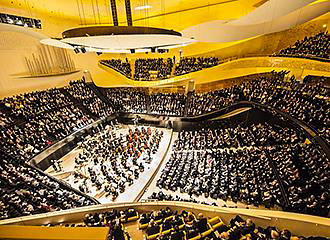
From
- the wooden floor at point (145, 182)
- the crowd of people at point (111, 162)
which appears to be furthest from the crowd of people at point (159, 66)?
the wooden floor at point (145, 182)

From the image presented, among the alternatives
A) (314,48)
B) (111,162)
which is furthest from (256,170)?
(314,48)

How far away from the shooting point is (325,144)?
598 cm

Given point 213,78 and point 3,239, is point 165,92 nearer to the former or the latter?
point 213,78

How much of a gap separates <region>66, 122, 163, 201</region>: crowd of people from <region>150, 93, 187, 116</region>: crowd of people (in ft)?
7.67

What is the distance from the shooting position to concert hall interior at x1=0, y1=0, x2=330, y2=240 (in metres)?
4.20

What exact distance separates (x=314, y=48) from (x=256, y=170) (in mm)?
9162

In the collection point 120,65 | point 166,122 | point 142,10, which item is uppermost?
point 142,10

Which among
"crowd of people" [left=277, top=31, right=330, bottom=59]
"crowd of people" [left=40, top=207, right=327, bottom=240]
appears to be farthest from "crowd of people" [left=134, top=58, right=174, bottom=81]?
"crowd of people" [left=40, top=207, right=327, bottom=240]

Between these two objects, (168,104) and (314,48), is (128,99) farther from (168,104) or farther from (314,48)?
(314,48)

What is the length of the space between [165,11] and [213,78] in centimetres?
792

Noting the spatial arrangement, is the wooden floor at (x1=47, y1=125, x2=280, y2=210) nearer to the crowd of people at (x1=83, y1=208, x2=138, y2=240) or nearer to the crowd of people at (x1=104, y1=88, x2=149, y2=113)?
the crowd of people at (x1=83, y1=208, x2=138, y2=240)

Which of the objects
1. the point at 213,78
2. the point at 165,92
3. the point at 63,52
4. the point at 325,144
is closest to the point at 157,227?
the point at 325,144

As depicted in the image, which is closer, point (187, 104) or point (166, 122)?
point (166, 122)

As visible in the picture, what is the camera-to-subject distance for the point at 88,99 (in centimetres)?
1567
